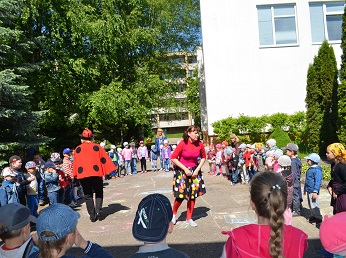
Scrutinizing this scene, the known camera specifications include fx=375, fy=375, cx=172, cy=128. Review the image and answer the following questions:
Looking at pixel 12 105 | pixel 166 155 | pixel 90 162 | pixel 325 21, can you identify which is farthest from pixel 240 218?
pixel 325 21

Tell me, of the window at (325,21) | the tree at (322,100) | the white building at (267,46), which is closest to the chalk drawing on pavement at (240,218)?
the tree at (322,100)

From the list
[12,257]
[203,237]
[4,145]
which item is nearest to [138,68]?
[4,145]

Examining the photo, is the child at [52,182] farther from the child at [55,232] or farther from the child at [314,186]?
the child at [55,232]

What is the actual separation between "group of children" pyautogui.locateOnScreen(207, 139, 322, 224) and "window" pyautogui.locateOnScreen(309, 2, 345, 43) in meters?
9.75

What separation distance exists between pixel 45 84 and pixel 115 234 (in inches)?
663

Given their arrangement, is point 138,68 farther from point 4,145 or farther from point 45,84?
point 4,145

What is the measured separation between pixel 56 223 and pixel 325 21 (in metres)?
21.4

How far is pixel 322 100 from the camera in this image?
58.6 feet

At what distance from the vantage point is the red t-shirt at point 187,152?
23.1ft

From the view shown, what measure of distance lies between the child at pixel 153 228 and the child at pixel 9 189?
554 centimetres

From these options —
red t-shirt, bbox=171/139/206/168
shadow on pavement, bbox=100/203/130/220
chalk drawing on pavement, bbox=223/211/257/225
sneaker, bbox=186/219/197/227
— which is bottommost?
chalk drawing on pavement, bbox=223/211/257/225

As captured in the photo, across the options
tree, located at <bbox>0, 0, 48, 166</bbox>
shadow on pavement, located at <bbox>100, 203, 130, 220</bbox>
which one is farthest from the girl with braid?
tree, located at <bbox>0, 0, 48, 166</bbox>

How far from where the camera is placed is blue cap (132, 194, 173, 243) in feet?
7.76

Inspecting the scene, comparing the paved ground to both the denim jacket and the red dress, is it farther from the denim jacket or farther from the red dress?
the red dress
